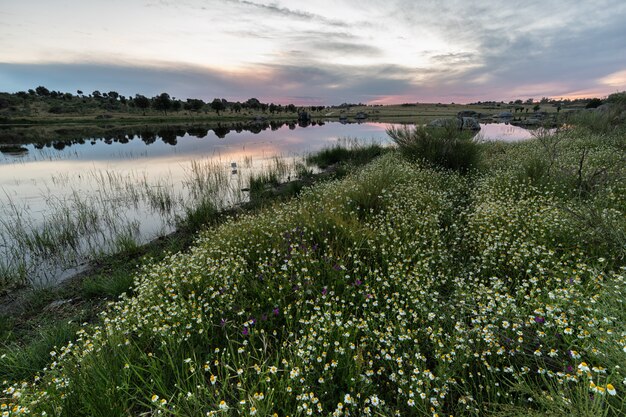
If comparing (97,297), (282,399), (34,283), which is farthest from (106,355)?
(34,283)

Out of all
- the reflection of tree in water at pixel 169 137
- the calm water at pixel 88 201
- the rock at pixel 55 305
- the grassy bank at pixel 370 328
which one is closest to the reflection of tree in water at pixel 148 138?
the reflection of tree in water at pixel 169 137

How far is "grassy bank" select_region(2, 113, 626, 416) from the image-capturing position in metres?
2.71

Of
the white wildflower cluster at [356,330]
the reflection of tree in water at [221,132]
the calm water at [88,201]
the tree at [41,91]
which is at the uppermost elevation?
the tree at [41,91]

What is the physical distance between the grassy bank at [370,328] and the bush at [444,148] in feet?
18.9

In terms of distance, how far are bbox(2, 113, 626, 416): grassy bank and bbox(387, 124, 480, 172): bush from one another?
5.76m

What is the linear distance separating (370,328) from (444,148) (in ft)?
40.9

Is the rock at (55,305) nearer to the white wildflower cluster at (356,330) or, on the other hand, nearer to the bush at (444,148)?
the white wildflower cluster at (356,330)

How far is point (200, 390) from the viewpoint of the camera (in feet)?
9.20

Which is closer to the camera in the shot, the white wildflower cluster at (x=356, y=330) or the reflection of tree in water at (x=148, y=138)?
the white wildflower cluster at (x=356, y=330)

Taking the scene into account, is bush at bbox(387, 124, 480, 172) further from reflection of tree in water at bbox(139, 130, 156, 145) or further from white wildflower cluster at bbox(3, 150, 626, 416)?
reflection of tree in water at bbox(139, 130, 156, 145)

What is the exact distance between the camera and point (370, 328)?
382 centimetres

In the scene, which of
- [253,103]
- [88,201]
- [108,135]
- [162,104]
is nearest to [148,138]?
[108,135]

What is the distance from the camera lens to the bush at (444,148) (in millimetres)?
13547

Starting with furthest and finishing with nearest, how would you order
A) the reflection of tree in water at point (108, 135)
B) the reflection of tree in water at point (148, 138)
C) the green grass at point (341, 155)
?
1. the reflection of tree in water at point (148, 138)
2. the reflection of tree in water at point (108, 135)
3. the green grass at point (341, 155)
